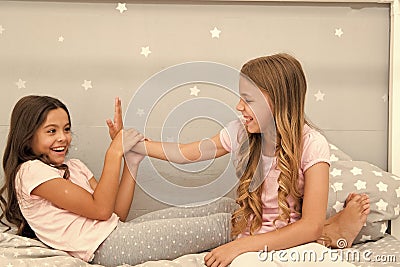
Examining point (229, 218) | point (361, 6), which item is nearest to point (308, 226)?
point (229, 218)

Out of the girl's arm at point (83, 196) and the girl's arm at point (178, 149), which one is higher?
the girl's arm at point (178, 149)

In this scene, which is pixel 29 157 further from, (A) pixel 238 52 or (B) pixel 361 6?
(B) pixel 361 6

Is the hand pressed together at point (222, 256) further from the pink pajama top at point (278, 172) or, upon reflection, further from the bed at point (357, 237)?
the pink pajama top at point (278, 172)

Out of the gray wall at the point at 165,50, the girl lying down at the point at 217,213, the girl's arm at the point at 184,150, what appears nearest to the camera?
the girl lying down at the point at 217,213

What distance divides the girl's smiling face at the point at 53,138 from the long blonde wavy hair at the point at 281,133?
Answer: 49 centimetres

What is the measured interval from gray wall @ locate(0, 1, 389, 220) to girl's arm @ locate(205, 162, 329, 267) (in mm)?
488

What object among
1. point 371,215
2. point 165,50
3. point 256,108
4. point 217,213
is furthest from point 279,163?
point 165,50

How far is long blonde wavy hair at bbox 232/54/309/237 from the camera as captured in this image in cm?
160

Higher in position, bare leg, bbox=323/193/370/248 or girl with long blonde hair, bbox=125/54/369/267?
girl with long blonde hair, bbox=125/54/369/267

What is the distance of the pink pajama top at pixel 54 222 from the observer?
5.29 feet

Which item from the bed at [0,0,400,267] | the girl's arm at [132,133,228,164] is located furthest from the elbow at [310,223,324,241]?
the girl's arm at [132,133,228,164]

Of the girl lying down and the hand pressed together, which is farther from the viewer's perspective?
the girl lying down

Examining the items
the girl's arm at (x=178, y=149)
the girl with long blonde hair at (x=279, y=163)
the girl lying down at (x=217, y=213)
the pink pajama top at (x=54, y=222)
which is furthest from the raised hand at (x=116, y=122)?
the girl with long blonde hair at (x=279, y=163)

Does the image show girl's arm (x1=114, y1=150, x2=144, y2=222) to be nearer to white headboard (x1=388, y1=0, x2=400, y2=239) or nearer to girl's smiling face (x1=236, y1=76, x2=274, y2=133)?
girl's smiling face (x1=236, y1=76, x2=274, y2=133)
